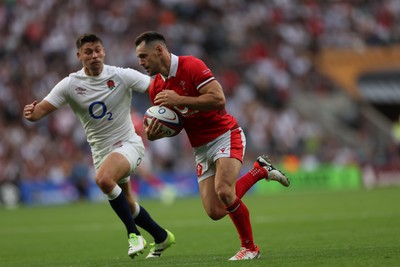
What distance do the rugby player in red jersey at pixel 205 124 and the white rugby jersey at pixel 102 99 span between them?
1.96ft

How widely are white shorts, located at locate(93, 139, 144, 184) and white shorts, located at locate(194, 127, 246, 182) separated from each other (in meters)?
0.81

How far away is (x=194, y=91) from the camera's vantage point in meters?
8.95

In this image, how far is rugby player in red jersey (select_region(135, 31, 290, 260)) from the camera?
868 centimetres

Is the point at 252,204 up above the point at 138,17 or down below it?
below

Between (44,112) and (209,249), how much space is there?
281cm

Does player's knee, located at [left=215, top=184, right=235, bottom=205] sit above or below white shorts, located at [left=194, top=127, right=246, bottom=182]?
below

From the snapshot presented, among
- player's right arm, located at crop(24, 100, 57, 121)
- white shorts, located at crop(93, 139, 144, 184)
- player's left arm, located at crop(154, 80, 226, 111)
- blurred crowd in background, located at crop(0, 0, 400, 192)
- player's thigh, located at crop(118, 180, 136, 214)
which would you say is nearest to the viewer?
player's left arm, located at crop(154, 80, 226, 111)

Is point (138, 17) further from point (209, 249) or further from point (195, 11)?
point (209, 249)

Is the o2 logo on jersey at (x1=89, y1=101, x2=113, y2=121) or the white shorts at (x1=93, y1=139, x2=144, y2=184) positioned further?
the o2 logo on jersey at (x1=89, y1=101, x2=113, y2=121)

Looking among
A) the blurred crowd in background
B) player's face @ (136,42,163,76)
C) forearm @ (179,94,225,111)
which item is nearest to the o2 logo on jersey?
player's face @ (136,42,163,76)

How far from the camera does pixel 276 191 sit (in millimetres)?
27578

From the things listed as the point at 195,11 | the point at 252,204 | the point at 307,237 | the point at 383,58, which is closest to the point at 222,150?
the point at 307,237

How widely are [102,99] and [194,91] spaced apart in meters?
1.43

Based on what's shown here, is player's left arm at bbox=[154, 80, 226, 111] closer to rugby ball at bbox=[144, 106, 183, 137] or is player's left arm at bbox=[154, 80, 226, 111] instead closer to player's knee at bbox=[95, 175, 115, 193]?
rugby ball at bbox=[144, 106, 183, 137]
